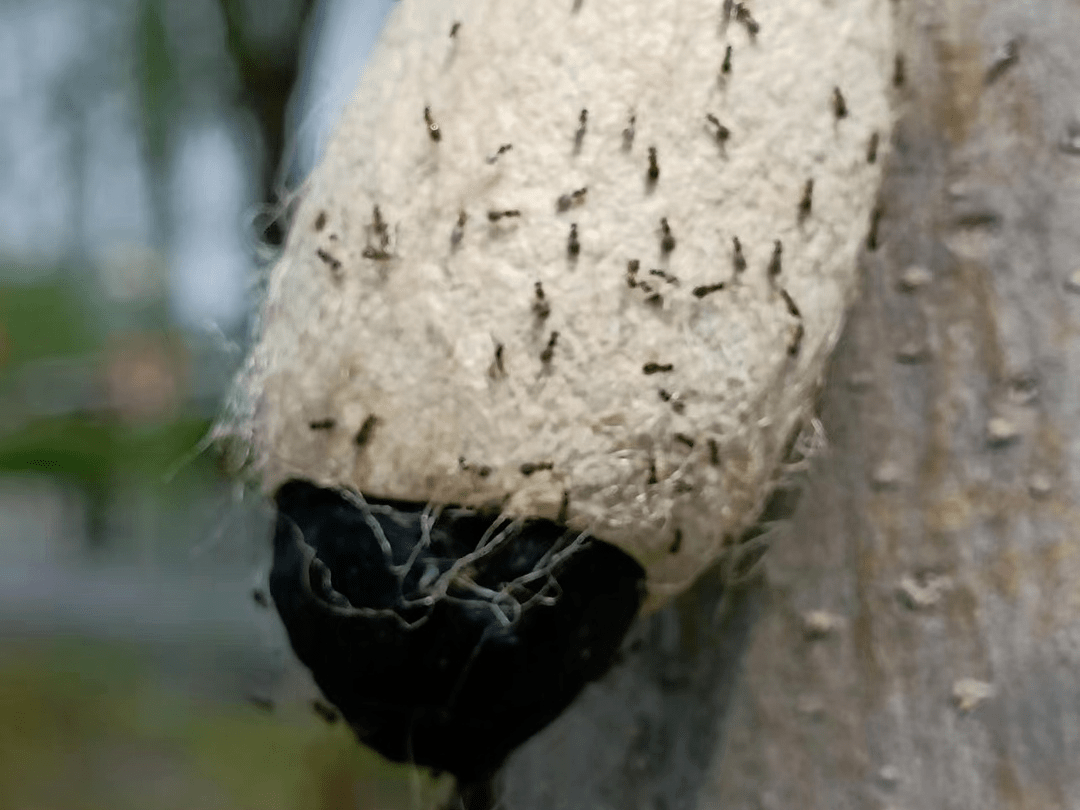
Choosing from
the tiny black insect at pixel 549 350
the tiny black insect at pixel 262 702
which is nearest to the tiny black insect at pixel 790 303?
the tiny black insect at pixel 549 350

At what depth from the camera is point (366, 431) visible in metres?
0.57

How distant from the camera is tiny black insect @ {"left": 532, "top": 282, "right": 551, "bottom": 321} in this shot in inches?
21.8

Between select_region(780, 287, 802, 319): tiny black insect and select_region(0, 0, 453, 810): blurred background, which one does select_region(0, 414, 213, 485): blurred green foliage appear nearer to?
select_region(0, 0, 453, 810): blurred background

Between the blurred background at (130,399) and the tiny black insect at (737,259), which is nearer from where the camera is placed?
the tiny black insect at (737,259)

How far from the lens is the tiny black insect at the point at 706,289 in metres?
0.56

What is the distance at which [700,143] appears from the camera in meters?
0.57

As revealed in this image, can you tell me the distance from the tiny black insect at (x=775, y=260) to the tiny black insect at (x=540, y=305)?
100mm

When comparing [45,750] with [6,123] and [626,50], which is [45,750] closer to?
[6,123]

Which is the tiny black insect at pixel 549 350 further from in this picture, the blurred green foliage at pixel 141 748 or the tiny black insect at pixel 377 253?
the blurred green foliage at pixel 141 748

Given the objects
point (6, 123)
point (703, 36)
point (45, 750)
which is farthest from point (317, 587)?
point (6, 123)

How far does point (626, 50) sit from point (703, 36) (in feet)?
0.12

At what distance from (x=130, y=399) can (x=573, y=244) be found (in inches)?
143

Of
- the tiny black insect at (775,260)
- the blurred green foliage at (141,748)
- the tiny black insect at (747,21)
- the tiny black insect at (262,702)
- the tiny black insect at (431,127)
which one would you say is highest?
the tiny black insect at (747,21)

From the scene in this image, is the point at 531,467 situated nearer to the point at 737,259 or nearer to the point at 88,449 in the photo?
the point at 737,259
